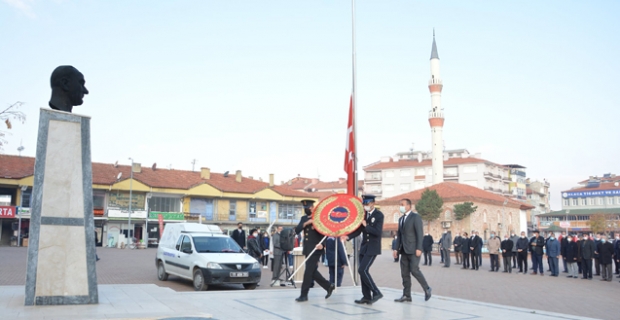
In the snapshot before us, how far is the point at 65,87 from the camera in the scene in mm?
9312

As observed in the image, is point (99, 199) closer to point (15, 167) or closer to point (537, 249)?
point (15, 167)

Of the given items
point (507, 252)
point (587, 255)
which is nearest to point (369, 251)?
point (587, 255)

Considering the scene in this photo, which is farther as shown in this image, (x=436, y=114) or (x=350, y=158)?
(x=436, y=114)

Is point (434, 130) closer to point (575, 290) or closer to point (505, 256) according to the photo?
point (505, 256)

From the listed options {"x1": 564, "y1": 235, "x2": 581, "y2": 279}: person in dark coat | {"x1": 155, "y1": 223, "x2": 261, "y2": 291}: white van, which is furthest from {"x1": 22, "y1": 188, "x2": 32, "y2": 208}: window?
{"x1": 564, "y1": 235, "x2": 581, "y2": 279}: person in dark coat

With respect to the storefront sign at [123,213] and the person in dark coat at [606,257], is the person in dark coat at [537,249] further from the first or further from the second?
the storefront sign at [123,213]

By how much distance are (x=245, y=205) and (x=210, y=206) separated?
185 inches

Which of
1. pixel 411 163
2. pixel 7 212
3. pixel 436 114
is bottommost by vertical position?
pixel 7 212

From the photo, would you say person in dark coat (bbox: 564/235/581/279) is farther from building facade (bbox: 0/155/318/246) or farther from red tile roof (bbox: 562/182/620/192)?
red tile roof (bbox: 562/182/620/192)

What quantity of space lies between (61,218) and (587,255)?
59.9 feet

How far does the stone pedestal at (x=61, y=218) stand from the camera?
28.0ft

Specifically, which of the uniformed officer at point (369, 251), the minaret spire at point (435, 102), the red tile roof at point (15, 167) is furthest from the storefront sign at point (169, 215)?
the uniformed officer at point (369, 251)

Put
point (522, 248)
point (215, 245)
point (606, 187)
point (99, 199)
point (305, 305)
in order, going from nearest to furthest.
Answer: point (305, 305), point (215, 245), point (522, 248), point (99, 199), point (606, 187)

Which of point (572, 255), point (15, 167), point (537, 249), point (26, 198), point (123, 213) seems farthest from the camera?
point (123, 213)
